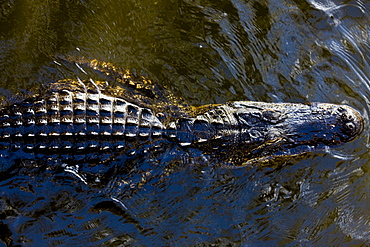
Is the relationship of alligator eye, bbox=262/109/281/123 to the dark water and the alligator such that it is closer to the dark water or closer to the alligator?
the alligator

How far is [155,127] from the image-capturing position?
147 inches

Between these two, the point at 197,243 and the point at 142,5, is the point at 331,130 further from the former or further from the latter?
the point at 142,5

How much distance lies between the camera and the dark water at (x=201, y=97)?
12.4 feet

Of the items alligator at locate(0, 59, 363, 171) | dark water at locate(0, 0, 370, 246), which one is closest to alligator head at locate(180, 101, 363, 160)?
alligator at locate(0, 59, 363, 171)

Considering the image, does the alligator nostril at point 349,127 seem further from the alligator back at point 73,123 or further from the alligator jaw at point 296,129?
the alligator back at point 73,123

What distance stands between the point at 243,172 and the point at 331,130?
110cm

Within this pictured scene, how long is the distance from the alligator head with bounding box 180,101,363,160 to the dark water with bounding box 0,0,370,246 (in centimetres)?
36

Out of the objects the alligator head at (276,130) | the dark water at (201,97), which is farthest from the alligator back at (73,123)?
the alligator head at (276,130)

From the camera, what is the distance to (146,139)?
3.69 m

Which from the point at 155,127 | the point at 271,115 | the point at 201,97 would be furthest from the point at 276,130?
the point at 155,127

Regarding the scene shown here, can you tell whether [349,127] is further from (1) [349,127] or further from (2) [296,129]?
(2) [296,129]

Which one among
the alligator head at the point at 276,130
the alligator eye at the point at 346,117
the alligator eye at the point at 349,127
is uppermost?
the alligator eye at the point at 346,117

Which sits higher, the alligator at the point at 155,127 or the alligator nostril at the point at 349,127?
the alligator nostril at the point at 349,127

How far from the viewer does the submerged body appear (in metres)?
3.48
